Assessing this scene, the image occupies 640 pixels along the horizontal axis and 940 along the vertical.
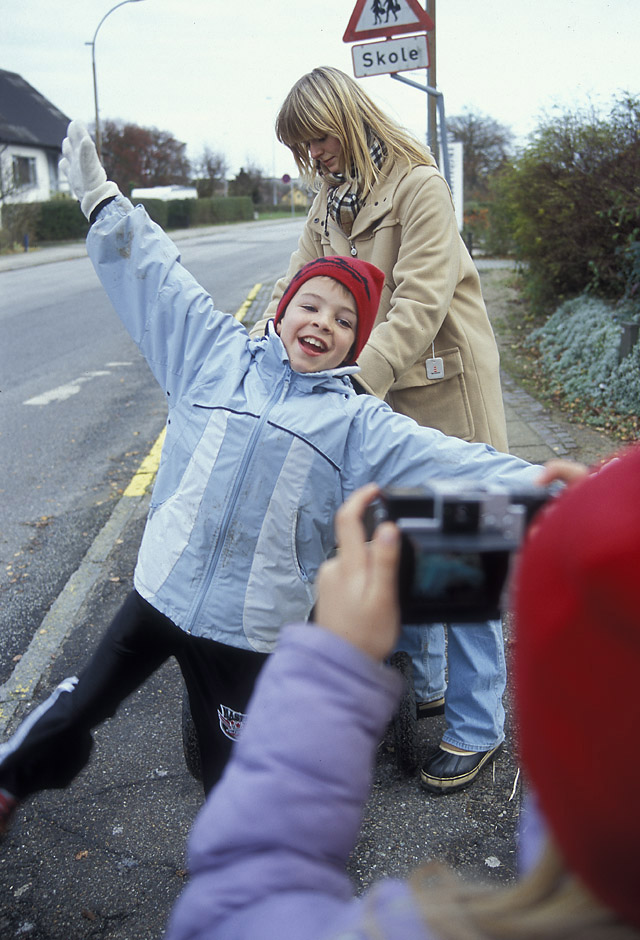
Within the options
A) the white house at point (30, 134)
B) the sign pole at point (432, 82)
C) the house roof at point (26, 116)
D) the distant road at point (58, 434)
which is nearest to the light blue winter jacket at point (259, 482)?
the distant road at point (58, 434)

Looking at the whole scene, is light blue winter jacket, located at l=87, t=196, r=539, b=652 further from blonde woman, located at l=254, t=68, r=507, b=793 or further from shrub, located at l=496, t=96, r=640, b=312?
shrub, located at l=496, t=96, r=640, b=312

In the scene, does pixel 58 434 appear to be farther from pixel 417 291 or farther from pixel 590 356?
pixel 417 291

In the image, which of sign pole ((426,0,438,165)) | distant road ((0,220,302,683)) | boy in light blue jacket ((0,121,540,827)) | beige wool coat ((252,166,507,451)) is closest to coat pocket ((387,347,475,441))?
beige wool coat ((252,166,507,451))

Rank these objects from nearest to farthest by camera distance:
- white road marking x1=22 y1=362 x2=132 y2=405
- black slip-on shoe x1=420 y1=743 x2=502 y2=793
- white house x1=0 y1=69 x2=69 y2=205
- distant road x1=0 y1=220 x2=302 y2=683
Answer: black slip-on shoe x1=420 y1=743 x2=502 y2=793, distant road x1=0 y1=220 x2=302 y2=683, white road marking x1=22 y1=362 x2=132 y2=405, white house x1=0 y1=69 x2=69 y2=205

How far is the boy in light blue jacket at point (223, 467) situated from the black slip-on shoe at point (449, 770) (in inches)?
29.3

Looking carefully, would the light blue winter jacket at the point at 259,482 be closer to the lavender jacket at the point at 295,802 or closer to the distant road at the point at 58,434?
the lavender jacket at the point at 295,802

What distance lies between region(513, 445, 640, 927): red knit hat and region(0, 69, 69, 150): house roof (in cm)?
4828

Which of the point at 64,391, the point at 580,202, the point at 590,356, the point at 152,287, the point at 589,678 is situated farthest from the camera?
the point at 580,202

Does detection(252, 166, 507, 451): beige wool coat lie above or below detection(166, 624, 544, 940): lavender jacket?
above

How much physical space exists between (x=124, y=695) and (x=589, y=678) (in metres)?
1.94

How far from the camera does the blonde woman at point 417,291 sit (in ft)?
8.46

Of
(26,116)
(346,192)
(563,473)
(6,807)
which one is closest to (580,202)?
(346,192)

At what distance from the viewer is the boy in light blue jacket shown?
2049mm

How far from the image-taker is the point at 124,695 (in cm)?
238
